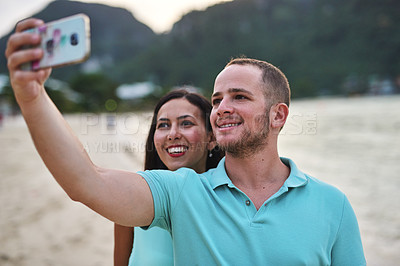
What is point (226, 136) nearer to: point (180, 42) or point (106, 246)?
point (106, 246)

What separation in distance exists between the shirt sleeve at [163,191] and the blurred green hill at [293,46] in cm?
6058

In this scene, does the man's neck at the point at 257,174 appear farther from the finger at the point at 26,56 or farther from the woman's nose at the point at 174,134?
the finger at the point at 26,56

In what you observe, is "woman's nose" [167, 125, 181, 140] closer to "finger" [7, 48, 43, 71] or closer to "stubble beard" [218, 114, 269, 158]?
"stubble beard" [218, 114, 269, 158]

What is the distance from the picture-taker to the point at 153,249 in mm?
1896

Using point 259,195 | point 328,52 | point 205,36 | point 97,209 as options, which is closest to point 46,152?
point 97,209

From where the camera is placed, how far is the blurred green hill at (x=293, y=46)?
6981 centimetres

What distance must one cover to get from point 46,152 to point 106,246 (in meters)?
3.79

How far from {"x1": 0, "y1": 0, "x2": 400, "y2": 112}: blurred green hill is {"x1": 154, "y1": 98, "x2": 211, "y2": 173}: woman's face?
59587 mm

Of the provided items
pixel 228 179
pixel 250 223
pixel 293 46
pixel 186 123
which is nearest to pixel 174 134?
pixel 186 123

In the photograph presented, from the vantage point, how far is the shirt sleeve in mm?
1501

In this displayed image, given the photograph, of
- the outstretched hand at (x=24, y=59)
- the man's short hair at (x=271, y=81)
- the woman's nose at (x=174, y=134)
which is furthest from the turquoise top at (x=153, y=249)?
the outstretched hand at (x=24, y=59)

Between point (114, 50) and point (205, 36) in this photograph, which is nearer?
point (205, 36)

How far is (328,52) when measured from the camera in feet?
277

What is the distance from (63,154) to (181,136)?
1257mm
